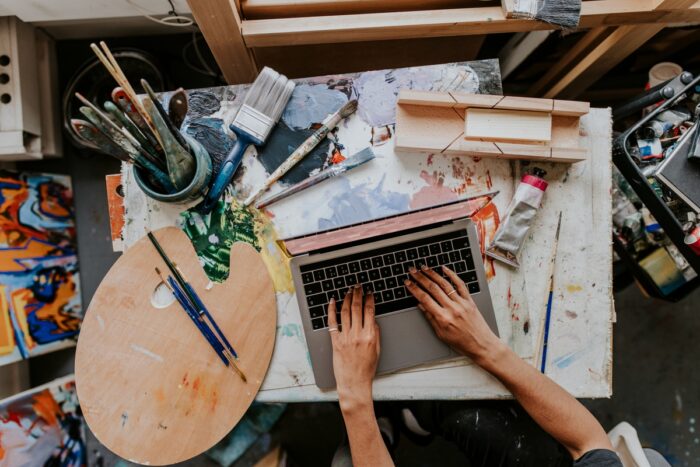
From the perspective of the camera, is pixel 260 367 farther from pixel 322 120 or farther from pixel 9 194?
pixel 9 194

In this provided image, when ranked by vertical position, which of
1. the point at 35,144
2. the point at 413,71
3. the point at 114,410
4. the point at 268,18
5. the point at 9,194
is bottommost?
the point at 114,410

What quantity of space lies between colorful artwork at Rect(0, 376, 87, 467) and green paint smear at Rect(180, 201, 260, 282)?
33.4 inches

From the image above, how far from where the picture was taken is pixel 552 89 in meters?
1.35

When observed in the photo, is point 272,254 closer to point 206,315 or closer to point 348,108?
point 206,315

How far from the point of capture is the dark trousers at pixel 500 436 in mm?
1062

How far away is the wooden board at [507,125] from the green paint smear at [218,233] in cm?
51

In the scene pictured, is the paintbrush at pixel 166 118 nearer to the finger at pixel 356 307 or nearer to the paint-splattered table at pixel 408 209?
the paint-splattered table at pixel 408 209

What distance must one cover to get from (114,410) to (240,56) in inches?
31.2

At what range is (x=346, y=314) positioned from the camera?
2.94ft

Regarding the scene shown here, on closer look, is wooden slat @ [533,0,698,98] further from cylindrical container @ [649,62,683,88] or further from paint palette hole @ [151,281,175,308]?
paint palette hole @ [151,281,175,308]

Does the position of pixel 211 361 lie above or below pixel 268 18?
below

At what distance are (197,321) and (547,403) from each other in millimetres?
724

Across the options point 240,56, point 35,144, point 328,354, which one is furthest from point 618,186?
point 35,144

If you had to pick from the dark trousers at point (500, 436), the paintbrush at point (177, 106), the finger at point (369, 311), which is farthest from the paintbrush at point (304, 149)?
the dark trousers at point (500, 436)
